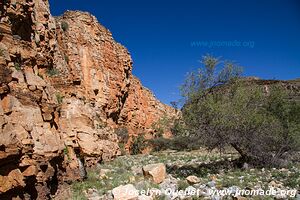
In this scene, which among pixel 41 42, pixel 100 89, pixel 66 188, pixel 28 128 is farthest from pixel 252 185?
pixel 100 89

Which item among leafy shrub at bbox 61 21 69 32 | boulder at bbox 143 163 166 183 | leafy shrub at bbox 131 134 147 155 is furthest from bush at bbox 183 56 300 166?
leafy shrub at bbox 131 134 147 155

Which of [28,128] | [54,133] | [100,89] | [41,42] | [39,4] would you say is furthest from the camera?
[100,89]

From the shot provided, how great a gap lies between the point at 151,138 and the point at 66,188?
30.9 metres

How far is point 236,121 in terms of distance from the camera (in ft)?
48.9

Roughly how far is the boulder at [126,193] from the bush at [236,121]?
5036 mm

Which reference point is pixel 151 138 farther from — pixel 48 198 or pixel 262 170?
pixel 48 198

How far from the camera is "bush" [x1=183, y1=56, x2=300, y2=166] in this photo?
48.4ft

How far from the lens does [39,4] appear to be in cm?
1908

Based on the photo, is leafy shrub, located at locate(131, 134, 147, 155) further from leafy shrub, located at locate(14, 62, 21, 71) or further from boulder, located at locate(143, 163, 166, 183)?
leafy shrub, located at locate(14, 62, 21, 71)

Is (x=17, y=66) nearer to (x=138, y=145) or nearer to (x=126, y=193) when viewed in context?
(x=126, y=193)

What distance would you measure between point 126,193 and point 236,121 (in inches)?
265

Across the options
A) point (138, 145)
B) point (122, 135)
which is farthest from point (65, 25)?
point (138, 145)

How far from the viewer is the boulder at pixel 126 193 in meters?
10.3

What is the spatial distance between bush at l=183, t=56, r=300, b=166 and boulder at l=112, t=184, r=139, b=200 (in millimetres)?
5036
